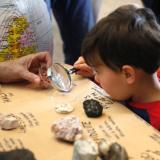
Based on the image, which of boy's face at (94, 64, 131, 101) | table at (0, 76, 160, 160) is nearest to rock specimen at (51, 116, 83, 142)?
table at (0, 76, 160, 160)

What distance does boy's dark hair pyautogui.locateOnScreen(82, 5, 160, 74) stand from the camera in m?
0.87

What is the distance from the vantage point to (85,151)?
618 millimetres

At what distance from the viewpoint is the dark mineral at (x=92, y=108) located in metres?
0.82

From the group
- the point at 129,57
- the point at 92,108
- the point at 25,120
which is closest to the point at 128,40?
the point at 129,57

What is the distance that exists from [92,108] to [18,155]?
0.23 metres

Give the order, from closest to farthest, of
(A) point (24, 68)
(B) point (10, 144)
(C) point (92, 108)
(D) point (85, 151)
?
(D) point (85, 151) < (B) point (10, 144) < (C) point (92, 108) < (A) point (24, 68)

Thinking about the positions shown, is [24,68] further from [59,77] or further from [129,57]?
[129,57]

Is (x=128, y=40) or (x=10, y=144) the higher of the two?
(x=128, y=40)

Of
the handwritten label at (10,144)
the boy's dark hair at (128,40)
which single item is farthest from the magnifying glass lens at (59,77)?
the handwritten label at (10,144)

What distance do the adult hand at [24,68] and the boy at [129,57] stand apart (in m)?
0.12

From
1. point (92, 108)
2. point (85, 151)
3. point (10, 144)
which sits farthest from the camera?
point (92, 108)

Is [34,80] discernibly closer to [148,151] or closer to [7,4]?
[7,4]

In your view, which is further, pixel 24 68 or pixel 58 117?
pixel 24 68

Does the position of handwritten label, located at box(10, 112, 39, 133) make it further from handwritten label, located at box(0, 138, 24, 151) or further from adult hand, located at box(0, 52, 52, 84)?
adult hand, located at box(0, 52, 52, 84)
